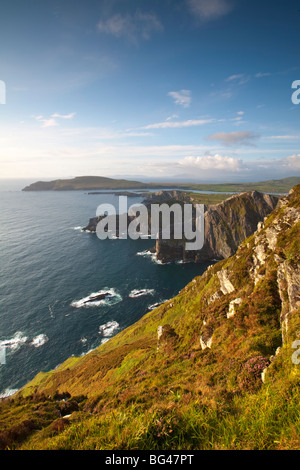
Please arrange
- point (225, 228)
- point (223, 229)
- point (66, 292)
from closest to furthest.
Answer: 1. point (66, 292)
2. point (223, 229)
3. point (225, 228)

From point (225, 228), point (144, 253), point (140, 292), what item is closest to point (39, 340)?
point (140, 292)

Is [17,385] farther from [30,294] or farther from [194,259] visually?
[194,259]

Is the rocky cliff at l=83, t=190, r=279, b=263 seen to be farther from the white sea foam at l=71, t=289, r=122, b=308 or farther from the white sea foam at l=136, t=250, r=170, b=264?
the white sea foam at l=71, t=289, r=122, b=308

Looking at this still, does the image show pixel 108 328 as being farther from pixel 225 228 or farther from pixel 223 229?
pixel 225 228

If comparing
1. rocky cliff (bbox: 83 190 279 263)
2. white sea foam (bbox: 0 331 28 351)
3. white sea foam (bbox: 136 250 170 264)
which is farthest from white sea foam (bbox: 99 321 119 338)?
rocky cliff (bbox: 83 190 279 263)

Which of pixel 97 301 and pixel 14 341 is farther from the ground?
pixel 97 301
